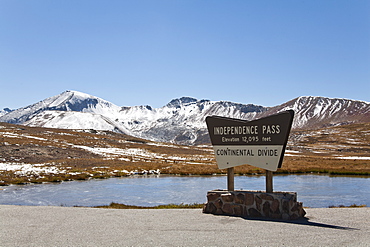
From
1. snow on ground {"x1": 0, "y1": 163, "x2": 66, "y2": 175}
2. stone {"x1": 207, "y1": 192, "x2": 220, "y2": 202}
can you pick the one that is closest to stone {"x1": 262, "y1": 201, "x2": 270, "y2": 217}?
stone {"x1": 207, "y1": 192, "x2": 220, "y2": 202}

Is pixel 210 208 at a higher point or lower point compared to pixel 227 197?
lower

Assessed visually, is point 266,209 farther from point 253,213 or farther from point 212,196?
point 212,196

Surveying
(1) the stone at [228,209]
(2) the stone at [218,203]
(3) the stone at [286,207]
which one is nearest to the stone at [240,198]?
(1) the stone at [228,209]

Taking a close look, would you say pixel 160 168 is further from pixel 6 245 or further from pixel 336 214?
pixel 6 245

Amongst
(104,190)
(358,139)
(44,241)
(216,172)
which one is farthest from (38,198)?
(358,139)

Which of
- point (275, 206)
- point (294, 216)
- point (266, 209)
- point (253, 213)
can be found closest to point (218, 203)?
point (253, 213)

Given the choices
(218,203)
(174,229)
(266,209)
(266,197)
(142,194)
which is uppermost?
(266,197)

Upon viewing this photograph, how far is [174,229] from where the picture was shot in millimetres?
14391

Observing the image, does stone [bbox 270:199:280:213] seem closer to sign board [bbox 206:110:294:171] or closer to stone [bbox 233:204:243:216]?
stone [bbox 233:204:243:216]

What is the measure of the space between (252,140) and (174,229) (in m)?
6.73

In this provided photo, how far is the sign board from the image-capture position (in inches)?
711

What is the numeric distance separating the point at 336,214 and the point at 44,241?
12940 mm

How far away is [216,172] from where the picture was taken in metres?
58.7

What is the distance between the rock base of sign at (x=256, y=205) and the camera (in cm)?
1700
